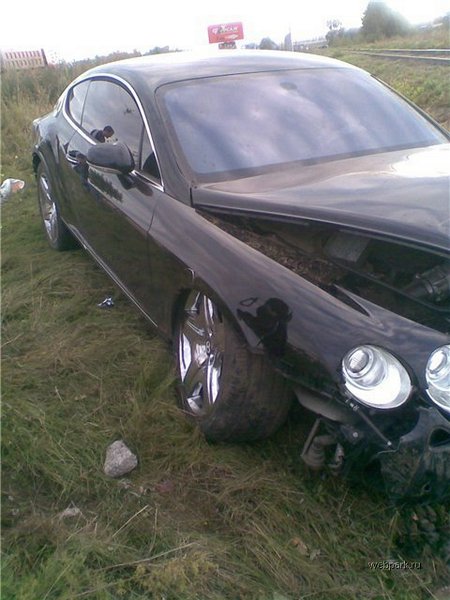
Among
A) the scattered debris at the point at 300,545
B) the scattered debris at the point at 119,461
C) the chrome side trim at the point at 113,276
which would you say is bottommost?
the scattered debris at the point at 300,545

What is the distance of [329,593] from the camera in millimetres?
2029

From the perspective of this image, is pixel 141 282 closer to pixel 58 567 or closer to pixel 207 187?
pixel 207 187

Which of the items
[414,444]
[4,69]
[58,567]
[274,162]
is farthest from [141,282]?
[4,69]

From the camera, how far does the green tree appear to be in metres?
31.1

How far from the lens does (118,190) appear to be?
3336mm

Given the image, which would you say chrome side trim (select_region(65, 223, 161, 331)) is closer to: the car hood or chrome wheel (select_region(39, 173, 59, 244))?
chrome wheel (select_region(39, 173, 59, 244))

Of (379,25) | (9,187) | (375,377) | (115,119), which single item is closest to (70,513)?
(375,377)

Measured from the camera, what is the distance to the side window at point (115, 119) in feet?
10.6

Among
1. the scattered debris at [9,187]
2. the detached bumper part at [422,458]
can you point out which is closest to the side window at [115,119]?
the detached bumper part at [422,458]

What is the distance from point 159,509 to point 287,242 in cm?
114

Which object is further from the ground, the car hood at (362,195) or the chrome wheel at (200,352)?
the car hood at (362,195)

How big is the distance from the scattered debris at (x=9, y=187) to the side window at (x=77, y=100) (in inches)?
96.1

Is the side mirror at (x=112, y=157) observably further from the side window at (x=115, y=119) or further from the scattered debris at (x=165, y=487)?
the scattered debris at (x=165, y=487)

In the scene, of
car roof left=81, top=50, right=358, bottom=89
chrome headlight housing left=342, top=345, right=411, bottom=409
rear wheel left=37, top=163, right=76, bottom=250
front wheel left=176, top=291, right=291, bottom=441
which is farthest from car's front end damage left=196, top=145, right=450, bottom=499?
rear wheel left=37, top=163, right=76, bottom=250
